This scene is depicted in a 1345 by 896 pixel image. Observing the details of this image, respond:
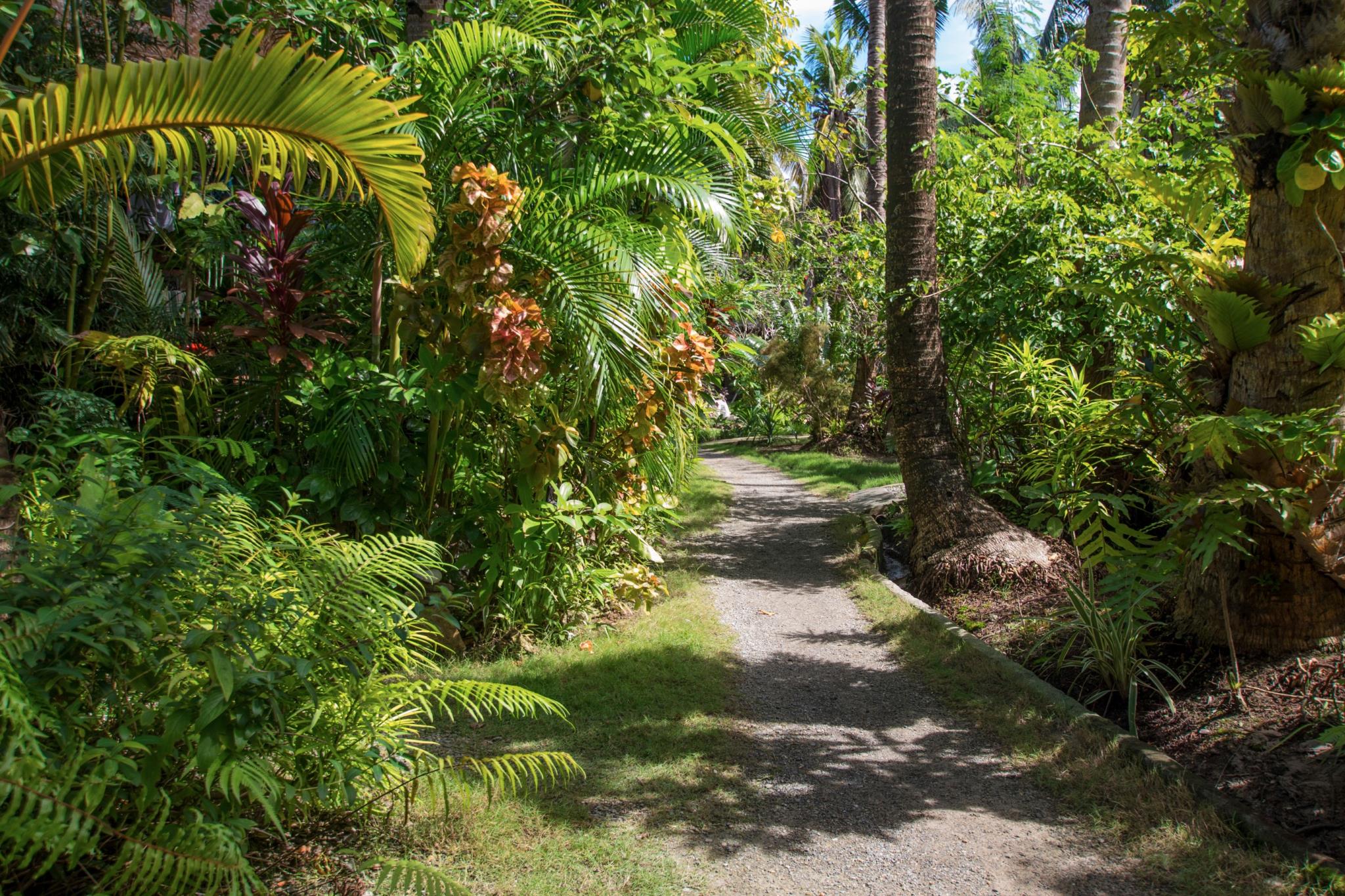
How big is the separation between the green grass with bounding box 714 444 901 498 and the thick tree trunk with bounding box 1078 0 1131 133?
4.64 meters

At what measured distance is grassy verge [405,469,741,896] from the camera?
3072 mm

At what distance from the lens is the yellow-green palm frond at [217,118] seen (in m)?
2.69

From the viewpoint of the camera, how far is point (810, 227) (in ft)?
38.5

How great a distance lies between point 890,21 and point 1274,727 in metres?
6.24

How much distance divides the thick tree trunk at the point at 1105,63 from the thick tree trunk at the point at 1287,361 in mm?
4838

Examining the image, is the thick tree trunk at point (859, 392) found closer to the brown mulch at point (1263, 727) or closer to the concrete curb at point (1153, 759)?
the concrete curb at point (1153, 759)

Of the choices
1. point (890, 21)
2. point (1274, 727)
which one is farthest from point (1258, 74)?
point (890, 21)

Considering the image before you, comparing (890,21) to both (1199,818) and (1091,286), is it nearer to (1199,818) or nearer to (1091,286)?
(1091,286)

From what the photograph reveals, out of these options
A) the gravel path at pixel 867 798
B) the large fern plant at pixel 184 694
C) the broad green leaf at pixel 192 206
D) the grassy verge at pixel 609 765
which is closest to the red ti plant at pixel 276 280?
the broad green leaf at pixel 192 206

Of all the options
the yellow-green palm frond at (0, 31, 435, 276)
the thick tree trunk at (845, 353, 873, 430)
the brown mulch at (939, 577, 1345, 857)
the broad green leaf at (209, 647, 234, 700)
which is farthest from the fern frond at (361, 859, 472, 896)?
the thick tree trunk at (845, 353, 873, 430)

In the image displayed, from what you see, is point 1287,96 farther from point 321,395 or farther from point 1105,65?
point 1105,65

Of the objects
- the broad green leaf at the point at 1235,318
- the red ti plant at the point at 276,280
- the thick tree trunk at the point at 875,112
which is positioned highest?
the thick tree trunk at the point at 875,112

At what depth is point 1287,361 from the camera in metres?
4.07

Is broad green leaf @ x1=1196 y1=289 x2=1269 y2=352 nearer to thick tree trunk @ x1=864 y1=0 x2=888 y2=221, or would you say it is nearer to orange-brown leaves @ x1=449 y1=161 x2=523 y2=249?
orange-brown leaves @ x1=449 y1=161 x2=523 y2=249
